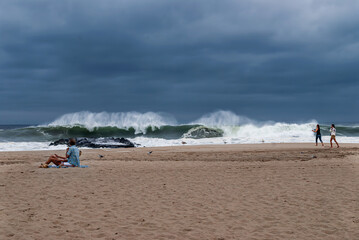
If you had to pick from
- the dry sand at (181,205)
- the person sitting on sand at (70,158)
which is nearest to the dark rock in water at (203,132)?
the person sitting on sand at (70,158)

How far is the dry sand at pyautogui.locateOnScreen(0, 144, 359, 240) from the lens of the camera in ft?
17.9

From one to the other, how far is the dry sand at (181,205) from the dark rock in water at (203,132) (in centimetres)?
3280

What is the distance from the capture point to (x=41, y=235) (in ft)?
17.3

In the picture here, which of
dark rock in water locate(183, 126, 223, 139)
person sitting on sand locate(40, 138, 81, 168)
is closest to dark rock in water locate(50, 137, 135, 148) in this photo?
person sitting on sand locate(40, 138, 81, 168)

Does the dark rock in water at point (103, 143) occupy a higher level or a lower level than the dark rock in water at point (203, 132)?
lower

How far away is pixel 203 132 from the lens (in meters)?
46.2

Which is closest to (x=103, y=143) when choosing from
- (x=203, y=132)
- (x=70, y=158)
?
(x=70, y=158)

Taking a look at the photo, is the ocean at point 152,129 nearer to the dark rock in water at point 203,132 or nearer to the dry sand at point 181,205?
the dark rock in water at point 203,132

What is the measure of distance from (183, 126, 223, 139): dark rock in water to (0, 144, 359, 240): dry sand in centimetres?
3280

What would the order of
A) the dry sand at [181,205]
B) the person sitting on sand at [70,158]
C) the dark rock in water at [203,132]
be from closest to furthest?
1. the dry sand at [181,205]
2. the person sitting on sand at [70,158]
3. the dark rock in water at [203,132]

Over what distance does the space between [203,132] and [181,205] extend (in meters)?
39.3

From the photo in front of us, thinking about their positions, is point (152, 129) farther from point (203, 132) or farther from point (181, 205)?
point (181, 205)

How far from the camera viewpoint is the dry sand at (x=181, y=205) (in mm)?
5457

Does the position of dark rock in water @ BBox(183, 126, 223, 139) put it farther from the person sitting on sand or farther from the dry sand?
the dry sand
